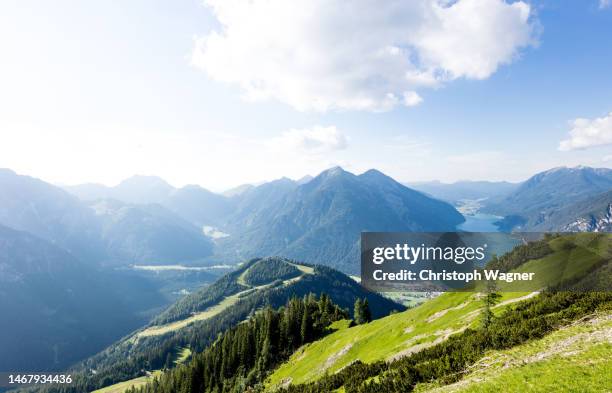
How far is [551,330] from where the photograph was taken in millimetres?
31984

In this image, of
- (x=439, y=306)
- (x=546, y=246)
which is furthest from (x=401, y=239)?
(x=546, y=246)

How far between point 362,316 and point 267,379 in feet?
109

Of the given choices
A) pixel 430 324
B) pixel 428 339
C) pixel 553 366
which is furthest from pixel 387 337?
pixel 553 366

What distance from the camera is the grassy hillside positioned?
5312 centimetres

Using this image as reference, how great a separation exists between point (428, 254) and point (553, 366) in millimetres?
49957

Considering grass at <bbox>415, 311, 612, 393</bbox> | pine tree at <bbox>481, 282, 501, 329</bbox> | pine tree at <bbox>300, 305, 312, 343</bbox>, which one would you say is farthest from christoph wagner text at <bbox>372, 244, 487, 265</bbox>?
pine tree at <bbox>300, 305, 312, 343</bbox>

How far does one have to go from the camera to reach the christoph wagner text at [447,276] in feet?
205

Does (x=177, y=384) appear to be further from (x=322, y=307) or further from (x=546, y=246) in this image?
(x=546, y=246)

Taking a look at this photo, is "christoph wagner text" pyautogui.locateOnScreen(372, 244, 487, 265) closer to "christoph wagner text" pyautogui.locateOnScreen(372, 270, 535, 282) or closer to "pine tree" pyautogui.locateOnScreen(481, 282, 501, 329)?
"christoph wagner text" pyautogui.locateOnScreen(372, 270, 535, 282)

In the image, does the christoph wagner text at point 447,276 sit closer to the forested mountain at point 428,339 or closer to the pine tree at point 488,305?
the forested mountain at point 428,339

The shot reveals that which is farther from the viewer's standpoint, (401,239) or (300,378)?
(401,239)

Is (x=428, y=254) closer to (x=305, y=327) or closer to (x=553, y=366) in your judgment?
(x=553, y=366)

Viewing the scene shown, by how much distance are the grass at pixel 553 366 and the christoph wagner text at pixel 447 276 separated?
2709 centimetres

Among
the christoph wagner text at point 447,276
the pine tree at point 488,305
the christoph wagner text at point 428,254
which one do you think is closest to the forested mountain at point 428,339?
the pine tree at point 488,305
